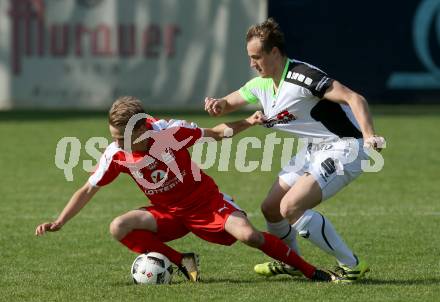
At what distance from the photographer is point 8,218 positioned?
1113 centimetres

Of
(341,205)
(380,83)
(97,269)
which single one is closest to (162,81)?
(380,83)

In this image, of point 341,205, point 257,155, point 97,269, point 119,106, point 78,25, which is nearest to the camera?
point 119,106

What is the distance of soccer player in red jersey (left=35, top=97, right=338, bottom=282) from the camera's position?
7.73m

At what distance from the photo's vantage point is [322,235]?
7.75 meters

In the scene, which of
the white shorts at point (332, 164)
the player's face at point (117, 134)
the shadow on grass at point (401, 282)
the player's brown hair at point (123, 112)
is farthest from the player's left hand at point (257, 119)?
the shadow on grass at point (401, 282)

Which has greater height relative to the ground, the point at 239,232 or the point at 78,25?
the point at 239,232

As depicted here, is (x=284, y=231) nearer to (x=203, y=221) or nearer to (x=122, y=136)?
(x=203, y=221)

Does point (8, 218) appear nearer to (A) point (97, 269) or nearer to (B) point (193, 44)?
(A) point (97, 269)

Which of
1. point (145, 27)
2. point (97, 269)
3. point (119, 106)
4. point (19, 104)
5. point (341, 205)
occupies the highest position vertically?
point (119, 106)

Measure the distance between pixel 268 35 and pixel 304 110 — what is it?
58cm

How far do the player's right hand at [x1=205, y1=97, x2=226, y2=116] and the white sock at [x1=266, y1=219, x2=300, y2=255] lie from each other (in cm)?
87

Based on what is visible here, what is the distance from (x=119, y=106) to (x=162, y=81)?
18371 mm

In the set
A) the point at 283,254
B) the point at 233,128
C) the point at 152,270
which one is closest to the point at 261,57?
the point at 233,128

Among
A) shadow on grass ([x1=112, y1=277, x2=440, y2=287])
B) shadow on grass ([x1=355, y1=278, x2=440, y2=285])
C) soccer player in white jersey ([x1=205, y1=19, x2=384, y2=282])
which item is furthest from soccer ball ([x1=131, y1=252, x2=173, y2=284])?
shadow on grass ([x1=355, y1=278, x2=440, y2=285])
